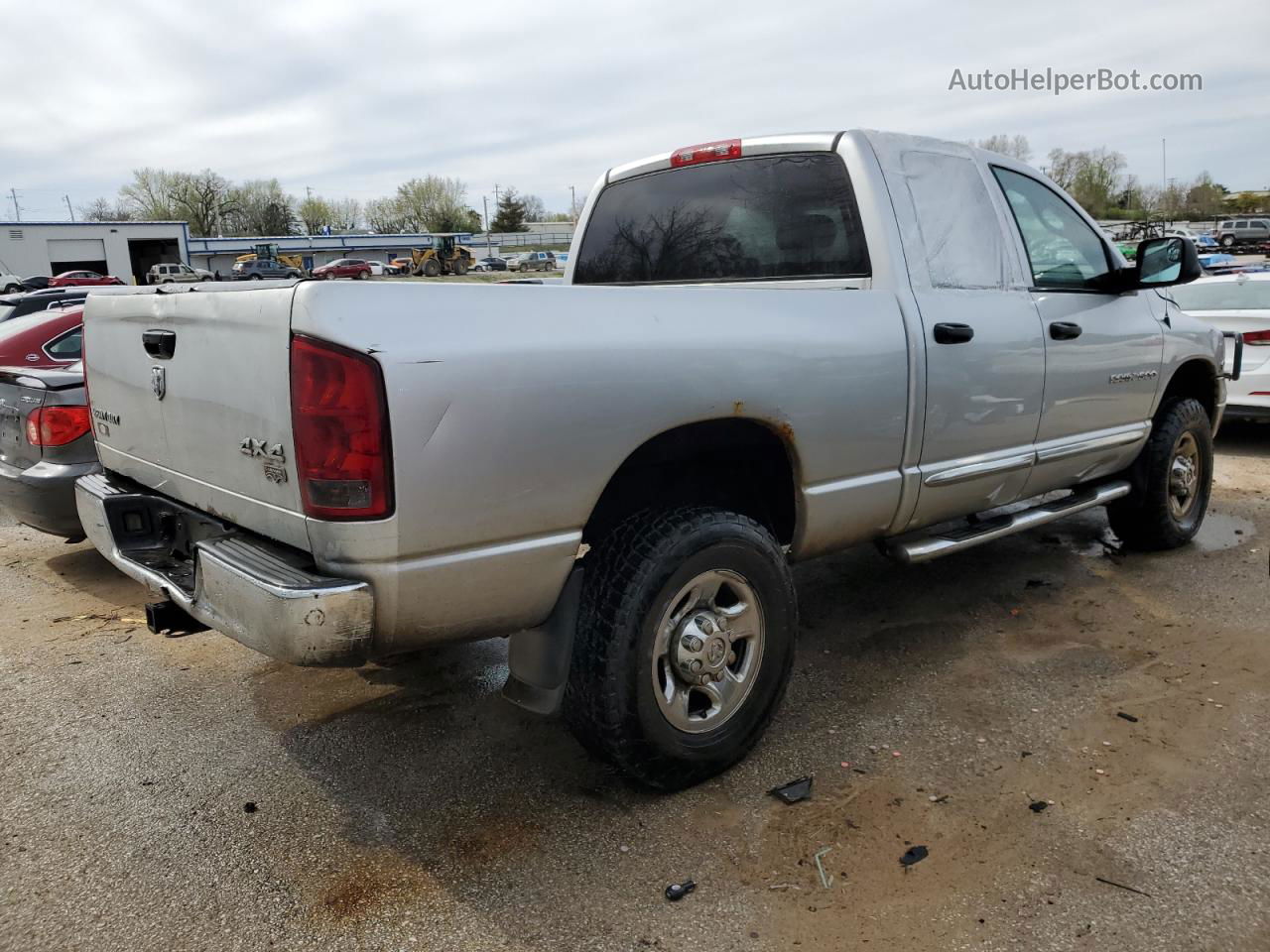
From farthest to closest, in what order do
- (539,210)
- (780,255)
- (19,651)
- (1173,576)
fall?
(539,210) < (1173,576) < (19,651) < (780,255)

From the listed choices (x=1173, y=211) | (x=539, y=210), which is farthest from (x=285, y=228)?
(x=1173, y=211)

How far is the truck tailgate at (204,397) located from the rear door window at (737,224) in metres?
2.04

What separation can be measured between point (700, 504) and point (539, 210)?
12263cm

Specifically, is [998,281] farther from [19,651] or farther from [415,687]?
[19,651]

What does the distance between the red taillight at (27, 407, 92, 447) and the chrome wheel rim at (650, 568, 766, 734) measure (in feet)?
11.5

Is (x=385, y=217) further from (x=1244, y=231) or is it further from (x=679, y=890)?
(x=679, y=890)

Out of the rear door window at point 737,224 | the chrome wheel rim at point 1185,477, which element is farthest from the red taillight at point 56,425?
the chrome wheel rim at point 1185,477

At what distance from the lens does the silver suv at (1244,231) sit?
45.8 m

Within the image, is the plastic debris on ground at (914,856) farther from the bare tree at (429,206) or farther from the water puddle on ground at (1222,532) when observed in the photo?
the bare tree at (429,206)

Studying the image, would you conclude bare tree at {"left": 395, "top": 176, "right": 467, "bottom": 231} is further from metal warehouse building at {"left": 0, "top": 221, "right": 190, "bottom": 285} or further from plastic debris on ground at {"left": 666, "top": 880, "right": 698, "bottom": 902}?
plastic debris on ground at {"left": 666, "top": 880, "right": 698, "bottom": 902}

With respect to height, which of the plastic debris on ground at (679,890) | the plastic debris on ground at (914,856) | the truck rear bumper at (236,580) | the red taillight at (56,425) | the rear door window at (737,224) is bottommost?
the plastic debris on ground at (914,856)

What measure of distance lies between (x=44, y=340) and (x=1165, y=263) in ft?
23.0

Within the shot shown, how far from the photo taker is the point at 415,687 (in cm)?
380

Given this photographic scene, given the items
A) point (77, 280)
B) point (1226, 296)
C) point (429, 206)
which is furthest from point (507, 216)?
point (1226, 296)
